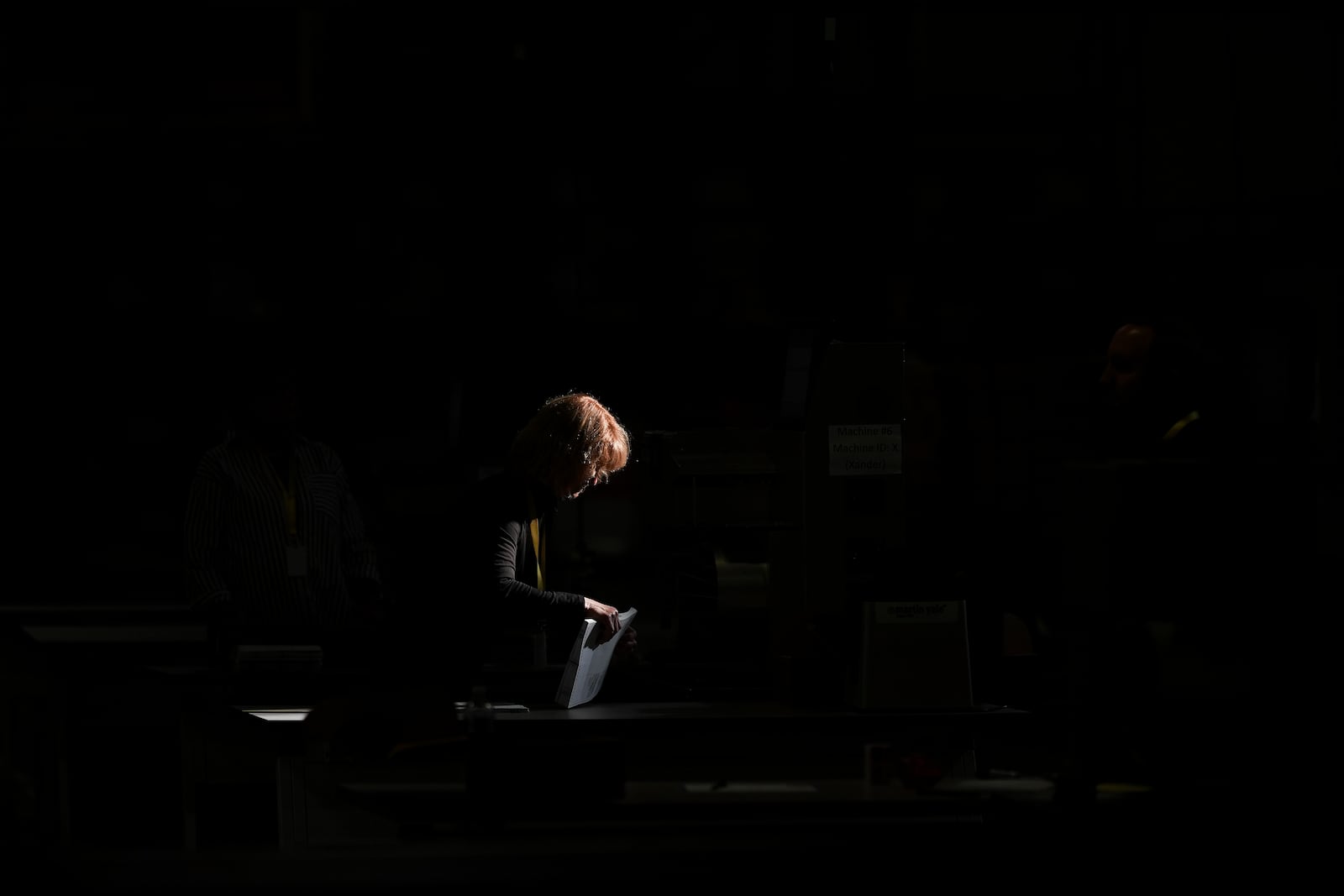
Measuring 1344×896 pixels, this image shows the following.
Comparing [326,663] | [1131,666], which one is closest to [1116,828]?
[1131,666]

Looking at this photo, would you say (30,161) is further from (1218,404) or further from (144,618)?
(1218,404)

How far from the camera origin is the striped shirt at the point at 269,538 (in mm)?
3738

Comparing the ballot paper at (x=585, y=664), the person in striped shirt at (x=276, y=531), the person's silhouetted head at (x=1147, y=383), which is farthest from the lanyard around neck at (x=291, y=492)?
the person's silhouetted head at (x=1147, y=383)

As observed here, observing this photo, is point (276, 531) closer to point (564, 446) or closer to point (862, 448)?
point (564, 446)

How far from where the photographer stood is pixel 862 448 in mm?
2834

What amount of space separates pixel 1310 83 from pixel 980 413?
1.69 m

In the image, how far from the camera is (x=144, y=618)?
14.2 feet

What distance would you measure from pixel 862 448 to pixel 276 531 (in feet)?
6.06

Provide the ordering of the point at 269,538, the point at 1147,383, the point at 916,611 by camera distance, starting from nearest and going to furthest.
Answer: the point at 916,611 → the point at 1147,383 → the point at 269,538

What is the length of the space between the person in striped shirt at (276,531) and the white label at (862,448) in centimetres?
163

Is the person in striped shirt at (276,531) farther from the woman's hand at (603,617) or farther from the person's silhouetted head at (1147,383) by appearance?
the person's silhouetted head at (1147,383)

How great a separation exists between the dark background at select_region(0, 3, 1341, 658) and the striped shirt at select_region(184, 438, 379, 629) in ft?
1.91

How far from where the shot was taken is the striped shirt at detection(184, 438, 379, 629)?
12.3 feet

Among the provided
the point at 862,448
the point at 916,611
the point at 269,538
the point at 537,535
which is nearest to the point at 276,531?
the point at 269,538
